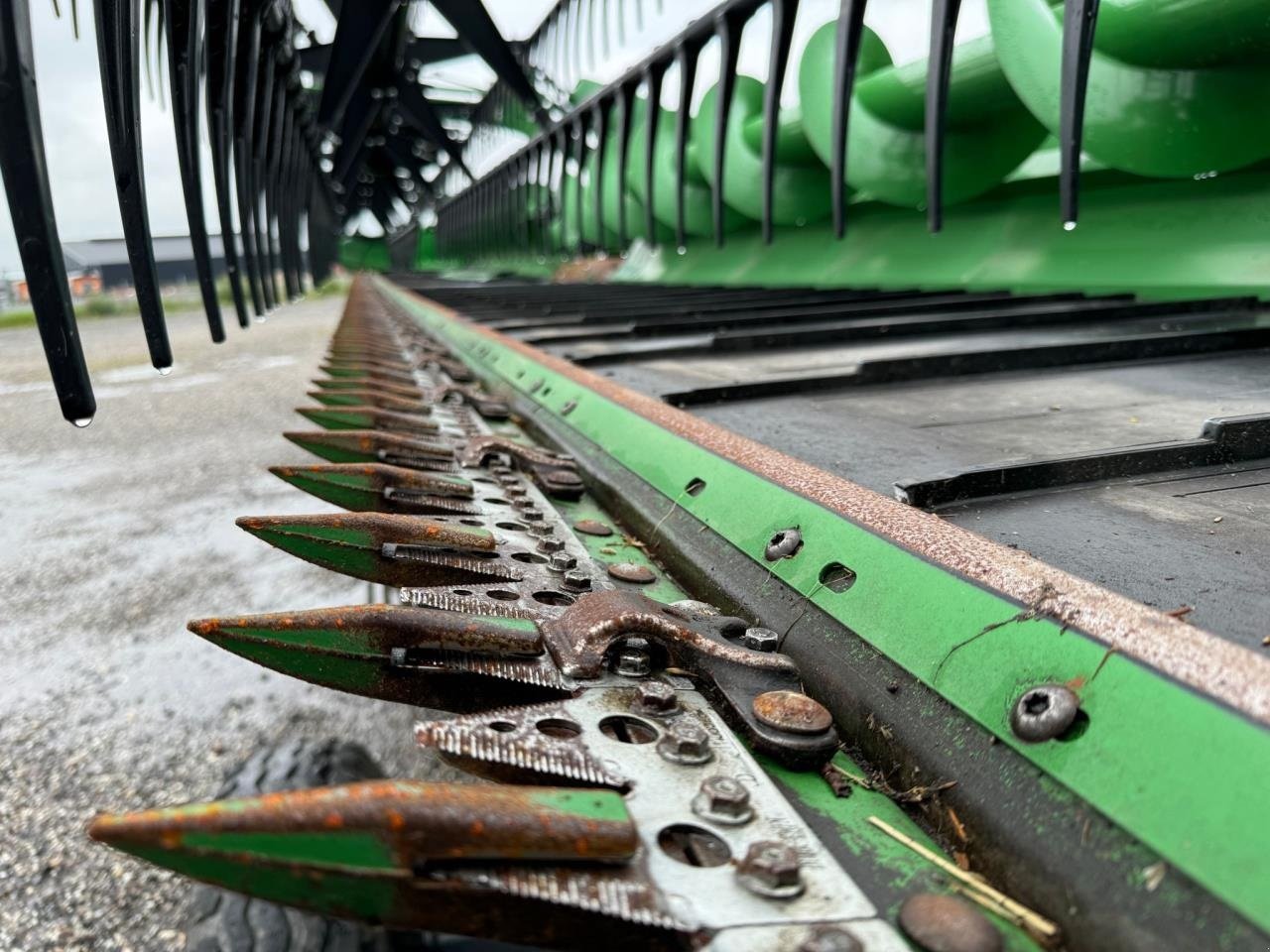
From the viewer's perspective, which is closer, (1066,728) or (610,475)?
(1066,728)

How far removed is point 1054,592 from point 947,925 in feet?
0.68

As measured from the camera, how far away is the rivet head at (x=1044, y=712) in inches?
19.1

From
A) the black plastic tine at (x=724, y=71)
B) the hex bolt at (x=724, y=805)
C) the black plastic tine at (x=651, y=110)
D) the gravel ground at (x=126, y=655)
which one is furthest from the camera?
the black plastic tine at (x=651, y=110)

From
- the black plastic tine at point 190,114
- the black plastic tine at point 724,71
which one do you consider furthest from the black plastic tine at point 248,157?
the black plastic tine at point 724,71

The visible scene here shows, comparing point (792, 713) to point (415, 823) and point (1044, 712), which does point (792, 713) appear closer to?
point (1044, 712)

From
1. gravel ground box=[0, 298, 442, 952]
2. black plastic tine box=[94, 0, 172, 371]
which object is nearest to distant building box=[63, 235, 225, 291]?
black plastic tine box=[94, 0, 172, 371]

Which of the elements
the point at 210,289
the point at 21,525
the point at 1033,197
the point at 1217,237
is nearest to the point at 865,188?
the point at 1033,197

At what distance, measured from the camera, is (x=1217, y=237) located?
2277 millimetres

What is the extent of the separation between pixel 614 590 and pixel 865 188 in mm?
2862

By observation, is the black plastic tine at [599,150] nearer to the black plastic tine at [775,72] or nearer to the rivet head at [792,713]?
the black plastic tine at [775,72]

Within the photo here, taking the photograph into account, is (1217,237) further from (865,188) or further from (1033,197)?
(865,188)

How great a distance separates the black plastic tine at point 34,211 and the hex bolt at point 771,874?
72cm

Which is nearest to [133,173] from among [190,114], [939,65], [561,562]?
[190,114]

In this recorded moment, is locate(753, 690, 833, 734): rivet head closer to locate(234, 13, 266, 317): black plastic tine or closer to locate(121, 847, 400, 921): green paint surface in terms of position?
locate(121, 847, 400, 921): green paint surface
